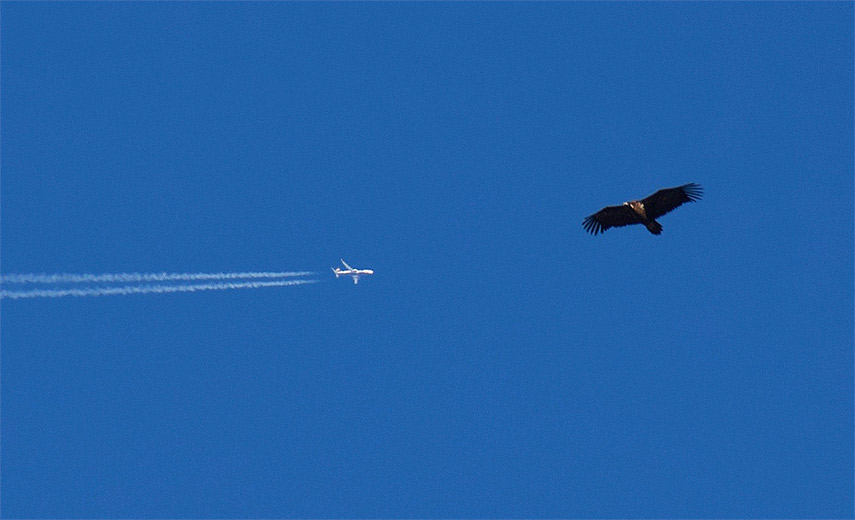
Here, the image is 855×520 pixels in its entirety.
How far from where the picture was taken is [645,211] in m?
80.4

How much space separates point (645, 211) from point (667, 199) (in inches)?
49.8

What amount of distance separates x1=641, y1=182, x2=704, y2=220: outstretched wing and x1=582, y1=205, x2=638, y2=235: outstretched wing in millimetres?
863

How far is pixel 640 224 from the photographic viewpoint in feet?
267

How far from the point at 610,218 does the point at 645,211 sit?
6.92 feet

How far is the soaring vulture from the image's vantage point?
260 ft

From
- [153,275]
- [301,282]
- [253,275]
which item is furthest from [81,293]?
[301,282]

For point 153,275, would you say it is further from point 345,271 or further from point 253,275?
point 345,271

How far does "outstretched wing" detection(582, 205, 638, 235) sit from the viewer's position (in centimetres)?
8112

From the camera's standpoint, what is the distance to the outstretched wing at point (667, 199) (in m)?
79.1

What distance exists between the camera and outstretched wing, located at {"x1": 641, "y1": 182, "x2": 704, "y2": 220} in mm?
79062

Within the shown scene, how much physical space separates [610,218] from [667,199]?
10.9ft

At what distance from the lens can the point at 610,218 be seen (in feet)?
268

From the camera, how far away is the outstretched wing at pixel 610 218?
81.1 m

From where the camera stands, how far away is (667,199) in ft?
262
